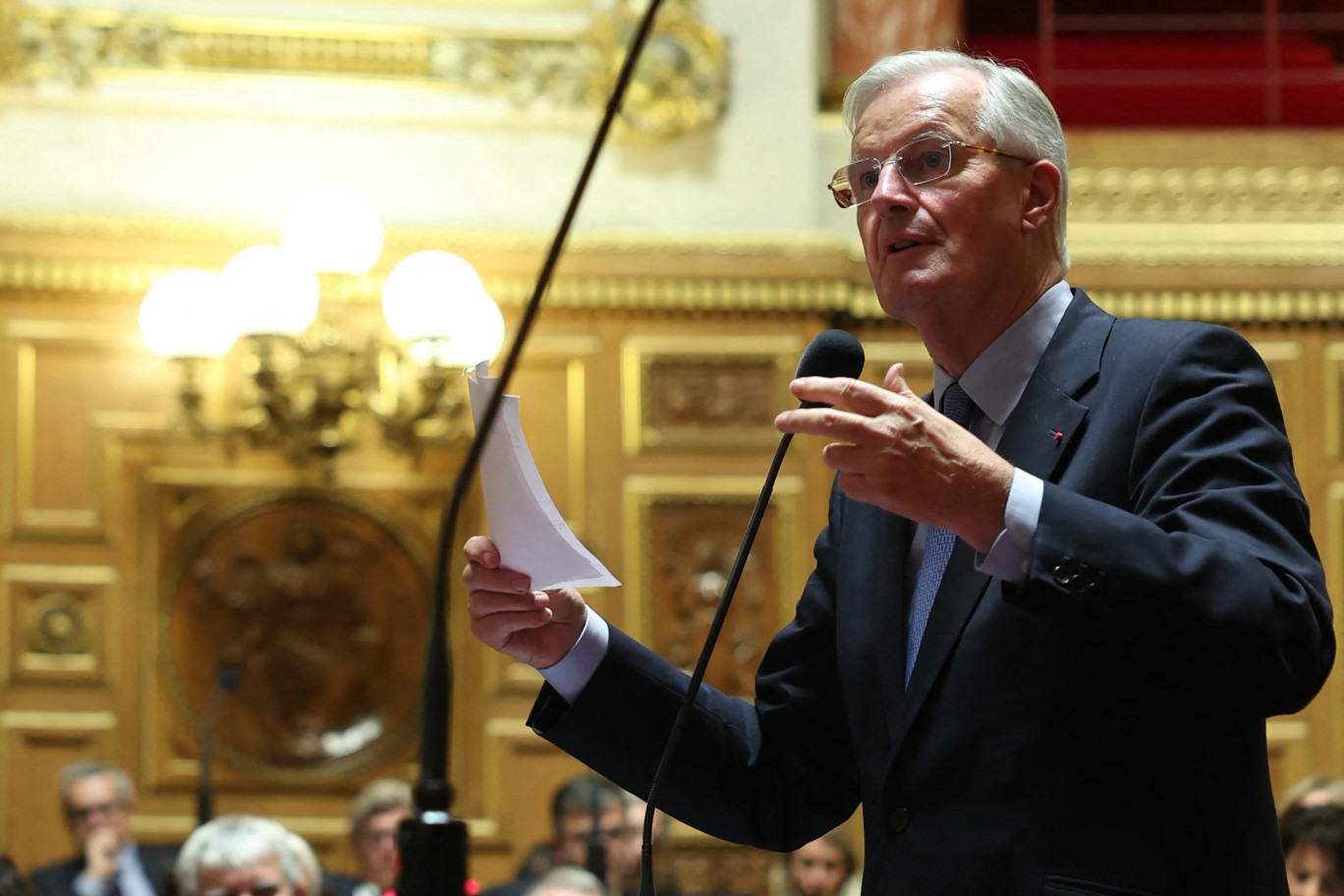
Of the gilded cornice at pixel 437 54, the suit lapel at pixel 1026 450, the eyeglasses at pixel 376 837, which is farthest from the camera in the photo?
the gilded cornice at pixel 437 54

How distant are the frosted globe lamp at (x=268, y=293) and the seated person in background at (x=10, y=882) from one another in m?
1.75

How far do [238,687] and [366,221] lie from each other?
1489 millimetres

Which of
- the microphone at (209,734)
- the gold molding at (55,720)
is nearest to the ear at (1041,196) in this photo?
the microphone at (209,734)

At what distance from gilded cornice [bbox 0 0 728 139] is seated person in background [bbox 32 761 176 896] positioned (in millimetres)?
2215

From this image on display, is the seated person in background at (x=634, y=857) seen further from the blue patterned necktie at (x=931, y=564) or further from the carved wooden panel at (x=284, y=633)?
the blue patterned necktie at (x=931, y=564)

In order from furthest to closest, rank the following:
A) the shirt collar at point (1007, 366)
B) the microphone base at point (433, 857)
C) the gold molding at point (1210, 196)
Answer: the gold molding at point (1210, 196), the shirt collar at point (1007, 366), the microphone base at point (433, 857)

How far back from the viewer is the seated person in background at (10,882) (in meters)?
4.57

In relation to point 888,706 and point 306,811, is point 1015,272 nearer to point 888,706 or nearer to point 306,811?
point 888,706

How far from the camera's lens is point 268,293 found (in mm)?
5676

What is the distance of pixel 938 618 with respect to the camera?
191cm

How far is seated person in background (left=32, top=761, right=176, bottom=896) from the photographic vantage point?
17.5ft

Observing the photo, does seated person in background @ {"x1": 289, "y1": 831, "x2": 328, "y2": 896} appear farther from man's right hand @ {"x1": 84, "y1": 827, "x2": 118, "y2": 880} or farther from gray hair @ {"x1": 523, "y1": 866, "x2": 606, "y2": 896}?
man's right hand @ {"x1": 84, "y1": 827, "x2": 118, "y2": 880}

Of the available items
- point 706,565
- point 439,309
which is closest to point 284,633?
point 439,309

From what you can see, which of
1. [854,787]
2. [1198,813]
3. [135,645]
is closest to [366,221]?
[135,645]
